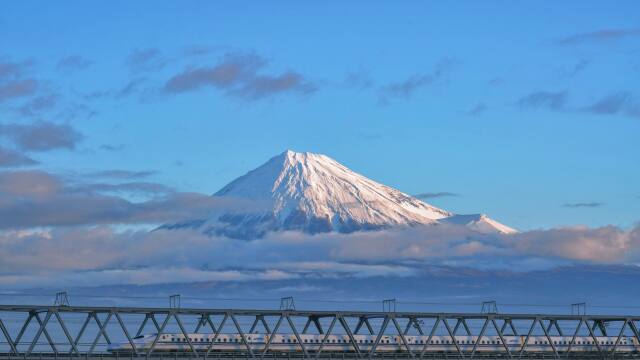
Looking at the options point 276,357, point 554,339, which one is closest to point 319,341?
point 276,357

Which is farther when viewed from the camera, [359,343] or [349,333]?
[359,343]

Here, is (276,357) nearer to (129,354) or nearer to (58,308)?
(129,354)

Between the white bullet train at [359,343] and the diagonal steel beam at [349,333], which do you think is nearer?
the diagonal steel beam at [349,333]

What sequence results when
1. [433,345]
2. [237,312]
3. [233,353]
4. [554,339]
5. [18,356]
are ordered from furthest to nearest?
1. [554,339]
2. [433,345]
3. [233,353]
4. [237,312]
5. [18,356]

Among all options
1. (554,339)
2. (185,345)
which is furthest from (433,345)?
(185,345)

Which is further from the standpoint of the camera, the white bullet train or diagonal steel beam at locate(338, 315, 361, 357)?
the white bullet train

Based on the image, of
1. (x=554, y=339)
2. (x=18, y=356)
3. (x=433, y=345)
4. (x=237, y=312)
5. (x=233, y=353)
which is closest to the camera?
(x=18, y=356)

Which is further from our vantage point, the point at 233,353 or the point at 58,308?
the point at 233,353

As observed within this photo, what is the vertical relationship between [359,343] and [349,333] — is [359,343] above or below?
below
